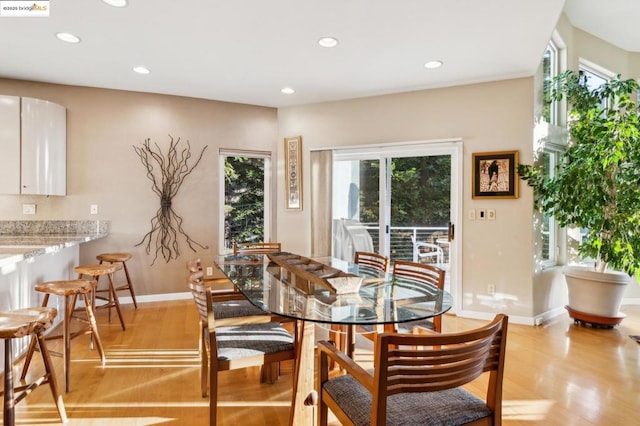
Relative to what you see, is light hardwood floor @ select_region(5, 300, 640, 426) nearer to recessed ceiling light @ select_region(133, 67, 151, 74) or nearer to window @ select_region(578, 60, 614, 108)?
recessed ceiling light @ select_region(133, 67, 151, 74)

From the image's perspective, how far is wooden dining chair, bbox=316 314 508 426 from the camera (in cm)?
114

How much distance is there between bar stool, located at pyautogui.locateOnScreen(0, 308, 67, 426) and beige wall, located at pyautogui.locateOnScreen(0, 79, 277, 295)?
8.48ft

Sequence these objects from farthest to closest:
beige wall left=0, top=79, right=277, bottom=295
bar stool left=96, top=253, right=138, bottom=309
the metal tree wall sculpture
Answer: the metal tree wall sculpture
beige wall left=0, top=79, right=277, bottom=295
bar stool left=96, top=253, right=138, bottom=309

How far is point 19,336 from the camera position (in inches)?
67.5

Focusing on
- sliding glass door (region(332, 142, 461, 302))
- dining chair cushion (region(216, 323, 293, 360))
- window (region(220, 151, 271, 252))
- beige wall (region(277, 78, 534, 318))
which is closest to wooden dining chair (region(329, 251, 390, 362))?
dining chair cushion (region(216, 323, 293, 360))

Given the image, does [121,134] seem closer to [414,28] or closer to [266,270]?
[266,270]

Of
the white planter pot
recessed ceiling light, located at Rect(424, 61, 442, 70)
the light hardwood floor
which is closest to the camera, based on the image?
the light hardwood floor

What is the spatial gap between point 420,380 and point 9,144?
4433 millimetres

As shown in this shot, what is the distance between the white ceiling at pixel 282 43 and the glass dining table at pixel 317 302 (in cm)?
185

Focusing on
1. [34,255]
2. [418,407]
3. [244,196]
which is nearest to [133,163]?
[244,196]

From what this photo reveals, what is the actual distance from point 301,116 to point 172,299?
288 cm

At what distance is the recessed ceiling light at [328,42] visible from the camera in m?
3.03

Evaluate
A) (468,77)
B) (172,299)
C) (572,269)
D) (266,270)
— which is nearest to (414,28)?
(468,77)

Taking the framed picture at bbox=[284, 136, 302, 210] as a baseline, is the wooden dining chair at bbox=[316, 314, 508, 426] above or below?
below
